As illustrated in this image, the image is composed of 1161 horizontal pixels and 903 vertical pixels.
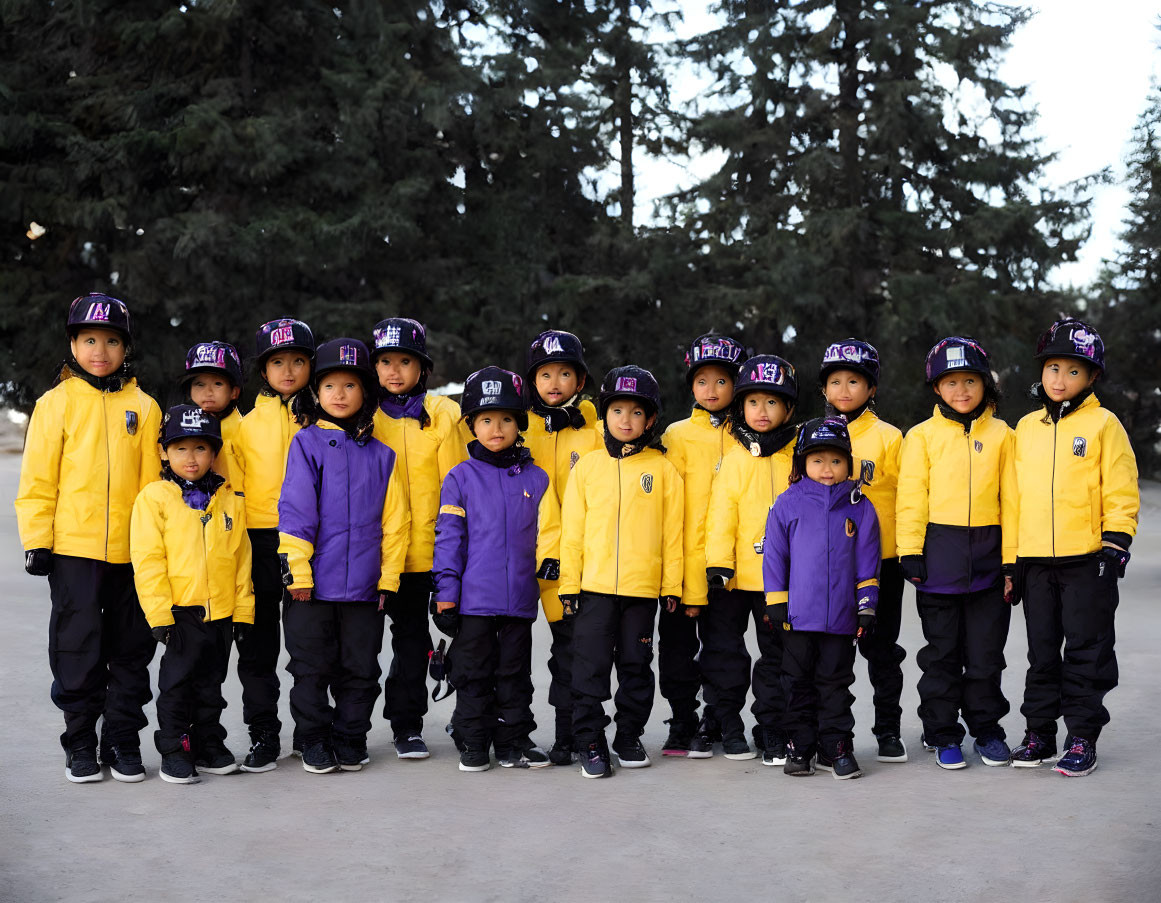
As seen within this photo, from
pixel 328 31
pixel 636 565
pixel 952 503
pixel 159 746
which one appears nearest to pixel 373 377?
pixel 636 565

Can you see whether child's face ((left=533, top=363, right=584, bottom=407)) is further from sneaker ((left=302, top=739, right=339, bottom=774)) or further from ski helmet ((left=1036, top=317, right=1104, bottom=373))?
ski helmet ((left=1036, top=317, right=1104, bottom=373))

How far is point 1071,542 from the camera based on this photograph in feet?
19.2

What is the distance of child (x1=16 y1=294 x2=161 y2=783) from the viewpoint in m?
5.68

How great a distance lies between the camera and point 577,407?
6.49 m

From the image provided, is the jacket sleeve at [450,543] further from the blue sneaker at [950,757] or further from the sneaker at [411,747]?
the blue sneaker at [950,757]

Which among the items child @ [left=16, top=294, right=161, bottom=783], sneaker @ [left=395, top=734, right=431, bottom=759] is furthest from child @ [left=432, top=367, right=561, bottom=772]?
child @ [left=16, top=294, right=161, bottom=783]

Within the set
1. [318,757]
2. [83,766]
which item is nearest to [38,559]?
[83,766]

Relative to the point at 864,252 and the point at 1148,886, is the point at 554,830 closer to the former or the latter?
the point at 1148,886

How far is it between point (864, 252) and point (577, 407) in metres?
15.4

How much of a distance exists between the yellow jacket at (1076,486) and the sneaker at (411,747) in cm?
292

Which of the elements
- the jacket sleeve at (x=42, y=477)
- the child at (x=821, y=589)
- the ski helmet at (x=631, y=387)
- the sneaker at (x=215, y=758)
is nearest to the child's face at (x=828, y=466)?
the child at (x=821, y=589)

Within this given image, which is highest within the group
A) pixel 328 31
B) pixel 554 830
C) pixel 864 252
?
pixel 328 31

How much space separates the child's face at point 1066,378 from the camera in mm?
5977

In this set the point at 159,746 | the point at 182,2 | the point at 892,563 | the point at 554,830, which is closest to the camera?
the point at 554,830
